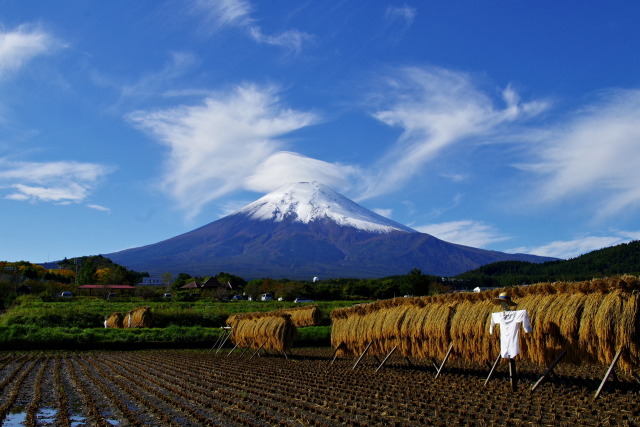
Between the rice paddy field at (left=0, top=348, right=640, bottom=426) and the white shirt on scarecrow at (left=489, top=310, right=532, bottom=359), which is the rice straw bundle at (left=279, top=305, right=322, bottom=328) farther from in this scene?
the white shirt on scarecrow at (left=489, top=310, right=532, bottom=359)

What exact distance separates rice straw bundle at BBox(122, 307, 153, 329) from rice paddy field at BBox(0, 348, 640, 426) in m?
20.2

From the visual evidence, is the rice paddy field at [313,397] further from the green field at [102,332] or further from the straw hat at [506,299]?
the green field at [102,332]

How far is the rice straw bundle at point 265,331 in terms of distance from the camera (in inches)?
936

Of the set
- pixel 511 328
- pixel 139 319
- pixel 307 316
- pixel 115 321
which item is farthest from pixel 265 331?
pixel 115 321

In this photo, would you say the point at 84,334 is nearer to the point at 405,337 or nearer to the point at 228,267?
the point at 405,337

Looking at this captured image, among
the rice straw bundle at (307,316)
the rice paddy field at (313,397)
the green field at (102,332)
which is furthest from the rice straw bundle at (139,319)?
the rice paddy field at (313,397)

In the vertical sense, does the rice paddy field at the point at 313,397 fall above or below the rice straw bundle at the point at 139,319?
below

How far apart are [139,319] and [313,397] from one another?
29.7 meters

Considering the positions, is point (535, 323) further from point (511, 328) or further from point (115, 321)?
point (115, 321)

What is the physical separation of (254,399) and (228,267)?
166049 millimetres

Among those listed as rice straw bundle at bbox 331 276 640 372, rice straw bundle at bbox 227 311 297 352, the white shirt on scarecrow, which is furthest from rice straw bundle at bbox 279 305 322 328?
the white shirt on scarecrow

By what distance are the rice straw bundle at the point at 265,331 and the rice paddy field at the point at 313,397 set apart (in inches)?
221

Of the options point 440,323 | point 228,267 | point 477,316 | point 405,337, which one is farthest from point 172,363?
point 228,267

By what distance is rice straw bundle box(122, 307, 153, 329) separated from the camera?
38219 millimetres
